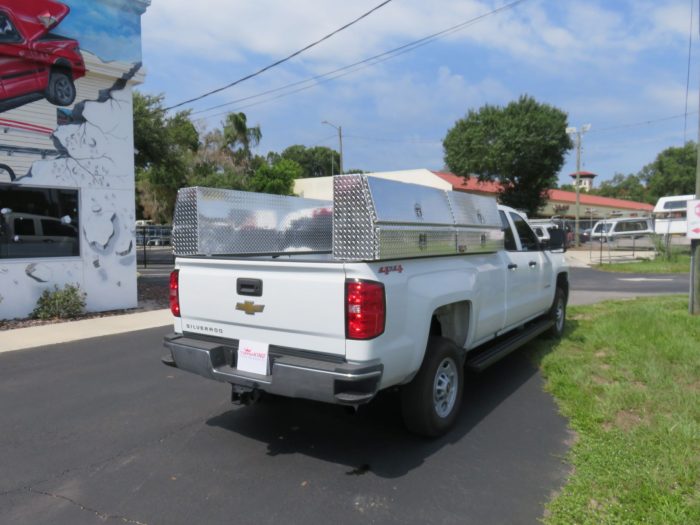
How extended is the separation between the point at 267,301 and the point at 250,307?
7.1 inches

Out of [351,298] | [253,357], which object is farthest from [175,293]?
[351,298]

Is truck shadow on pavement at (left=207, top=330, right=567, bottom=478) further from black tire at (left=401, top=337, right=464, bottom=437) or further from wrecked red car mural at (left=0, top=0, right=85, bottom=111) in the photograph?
wrecked red car mural at (left=0, top=0, right=85, bottom=111)

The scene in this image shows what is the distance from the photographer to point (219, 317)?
4059 millimetres

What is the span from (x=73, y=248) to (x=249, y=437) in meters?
7.47

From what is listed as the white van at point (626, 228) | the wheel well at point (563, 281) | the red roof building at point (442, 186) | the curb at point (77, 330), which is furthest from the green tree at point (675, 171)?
the curb at point (77, 330)

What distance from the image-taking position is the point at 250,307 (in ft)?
12.6

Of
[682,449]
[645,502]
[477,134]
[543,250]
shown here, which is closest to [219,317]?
[645,502]

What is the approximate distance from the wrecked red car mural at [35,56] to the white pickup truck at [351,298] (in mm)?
6547

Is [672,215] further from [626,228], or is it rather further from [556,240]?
[556,240]

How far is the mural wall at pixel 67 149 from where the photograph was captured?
907 centimetres

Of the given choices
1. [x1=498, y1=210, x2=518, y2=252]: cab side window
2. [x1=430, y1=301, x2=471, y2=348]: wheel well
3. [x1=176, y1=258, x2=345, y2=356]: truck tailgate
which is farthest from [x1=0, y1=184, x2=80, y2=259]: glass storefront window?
[x1=430, y1=301, x2=471, y2=348]: wheel well

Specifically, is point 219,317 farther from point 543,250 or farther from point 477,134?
point 477,134

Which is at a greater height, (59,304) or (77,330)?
(59,304)

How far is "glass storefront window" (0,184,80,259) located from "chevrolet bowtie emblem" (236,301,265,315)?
7.37 meters
